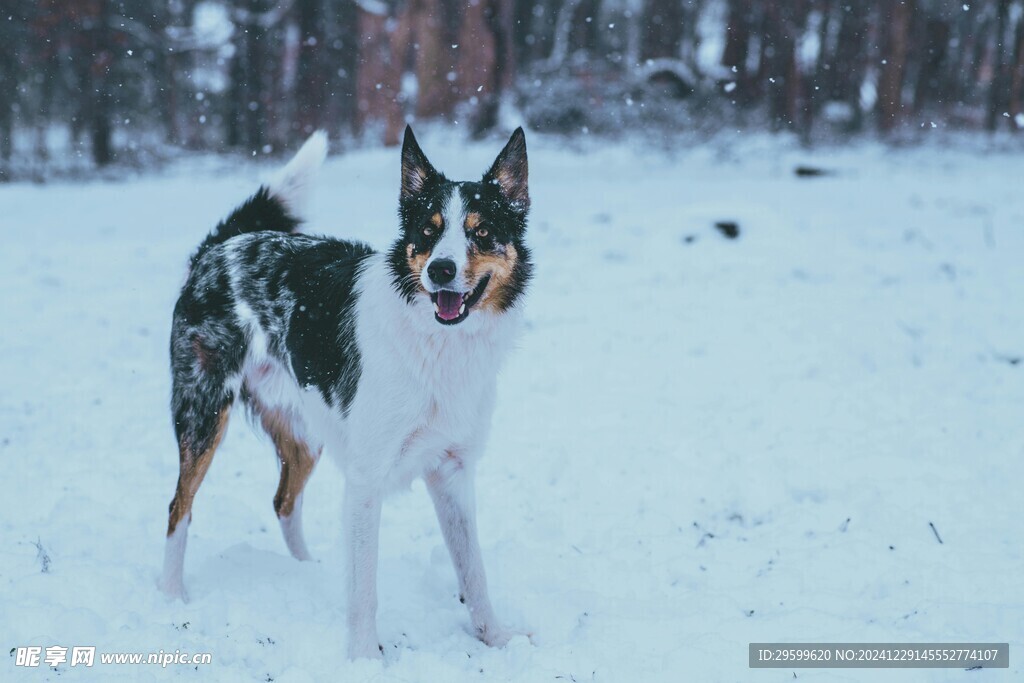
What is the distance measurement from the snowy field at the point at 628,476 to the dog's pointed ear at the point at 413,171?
1851mm

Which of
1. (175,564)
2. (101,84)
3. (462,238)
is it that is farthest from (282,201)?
(101,84)

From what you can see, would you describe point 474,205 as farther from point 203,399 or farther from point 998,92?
point 998,92

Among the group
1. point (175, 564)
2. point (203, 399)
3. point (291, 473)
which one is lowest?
point (175, 564)

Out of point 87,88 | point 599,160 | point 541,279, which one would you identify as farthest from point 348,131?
point 541,279

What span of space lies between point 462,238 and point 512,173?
0.56 m

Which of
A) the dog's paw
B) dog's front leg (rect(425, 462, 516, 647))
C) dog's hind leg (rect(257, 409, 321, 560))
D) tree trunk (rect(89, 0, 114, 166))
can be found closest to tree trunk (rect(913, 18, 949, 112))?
tree trunk (rect(89, 0, 114, 166))

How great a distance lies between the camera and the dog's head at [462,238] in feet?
11.5

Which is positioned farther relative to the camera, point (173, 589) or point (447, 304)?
point (173, 589)

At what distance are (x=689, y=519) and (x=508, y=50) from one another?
13493 millimetres

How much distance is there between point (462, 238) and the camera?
3559 millimetres

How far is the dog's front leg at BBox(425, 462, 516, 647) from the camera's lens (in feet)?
13.3

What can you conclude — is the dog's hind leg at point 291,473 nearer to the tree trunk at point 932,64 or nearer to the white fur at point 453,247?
the white fur at point 453,247

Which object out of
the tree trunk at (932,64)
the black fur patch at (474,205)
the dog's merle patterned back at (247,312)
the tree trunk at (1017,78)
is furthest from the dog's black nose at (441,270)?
the tree trunk at (932,64)

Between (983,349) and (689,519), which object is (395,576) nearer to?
(689,519)
